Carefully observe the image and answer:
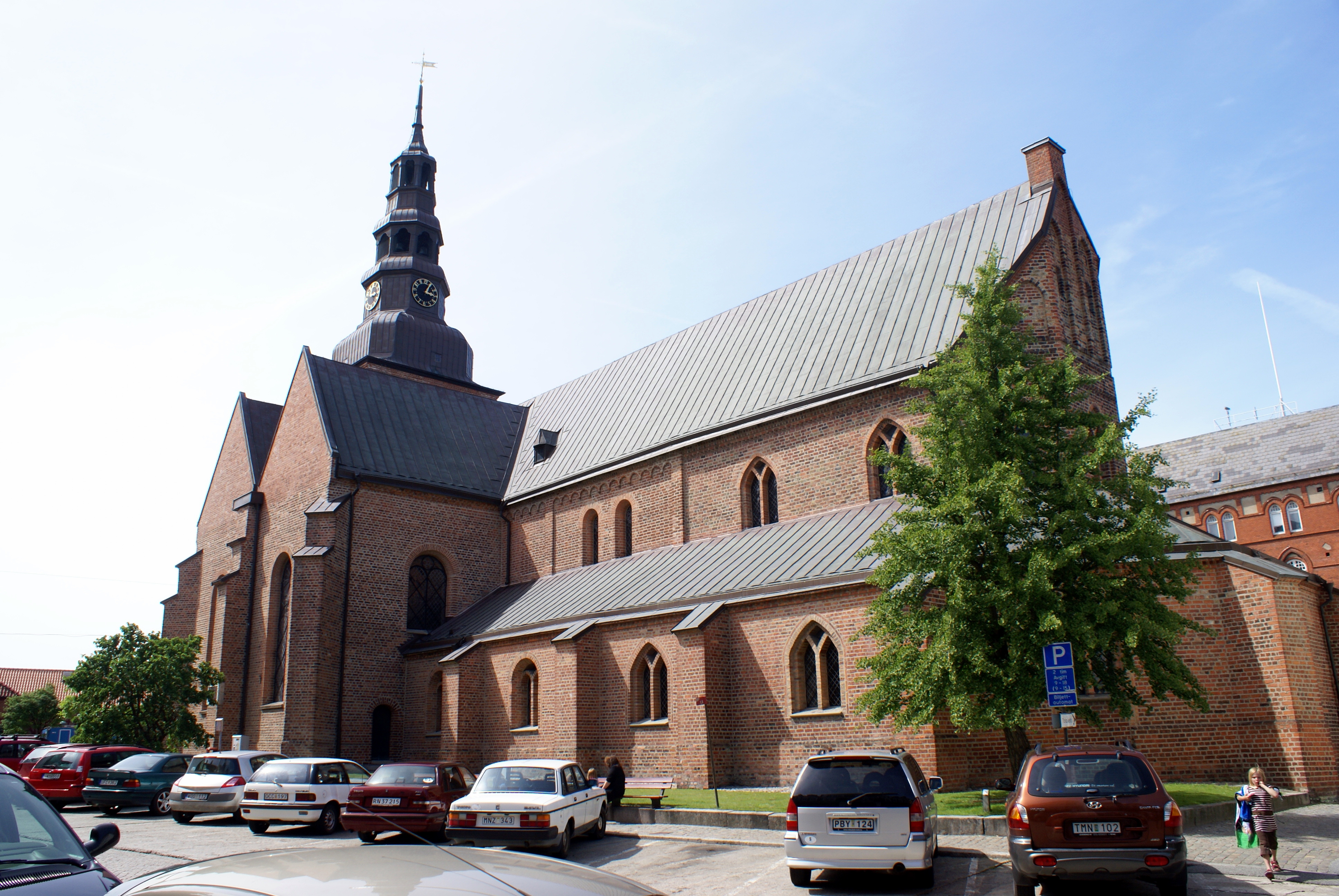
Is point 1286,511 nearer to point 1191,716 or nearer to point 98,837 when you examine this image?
point 1191,716

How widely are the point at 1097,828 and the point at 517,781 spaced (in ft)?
26.7

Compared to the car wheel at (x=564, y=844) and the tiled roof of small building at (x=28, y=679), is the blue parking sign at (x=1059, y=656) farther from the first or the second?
the tiled roof of small building at (x=28, y=679)

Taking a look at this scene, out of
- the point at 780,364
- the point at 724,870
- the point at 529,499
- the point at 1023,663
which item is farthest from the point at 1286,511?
the point at 724,870

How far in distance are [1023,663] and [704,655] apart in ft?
25.6

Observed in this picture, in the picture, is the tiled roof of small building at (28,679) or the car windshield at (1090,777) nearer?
the car windshield at (1090,777)

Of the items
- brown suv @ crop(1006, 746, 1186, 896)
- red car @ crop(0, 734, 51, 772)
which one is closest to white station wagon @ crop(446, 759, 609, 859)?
brown suv @ crop(1006, 746, 1186, 896)

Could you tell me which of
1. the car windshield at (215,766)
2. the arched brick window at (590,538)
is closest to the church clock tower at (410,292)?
the arched brick window at (590,538)

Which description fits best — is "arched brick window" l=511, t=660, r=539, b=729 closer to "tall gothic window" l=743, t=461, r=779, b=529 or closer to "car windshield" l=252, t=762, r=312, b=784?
"tall gothic window" l=743, t=461, r=779, b=529

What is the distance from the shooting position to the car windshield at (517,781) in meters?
13.8

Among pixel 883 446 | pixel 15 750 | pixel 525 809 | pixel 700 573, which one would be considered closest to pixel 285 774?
pixel 525 809

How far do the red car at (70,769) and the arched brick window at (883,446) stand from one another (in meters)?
17.7

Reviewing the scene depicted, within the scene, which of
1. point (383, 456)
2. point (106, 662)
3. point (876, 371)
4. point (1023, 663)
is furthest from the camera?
point (383, 456)

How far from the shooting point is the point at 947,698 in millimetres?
14703

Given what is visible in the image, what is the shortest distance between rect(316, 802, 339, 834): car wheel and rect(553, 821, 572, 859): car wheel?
521cm
